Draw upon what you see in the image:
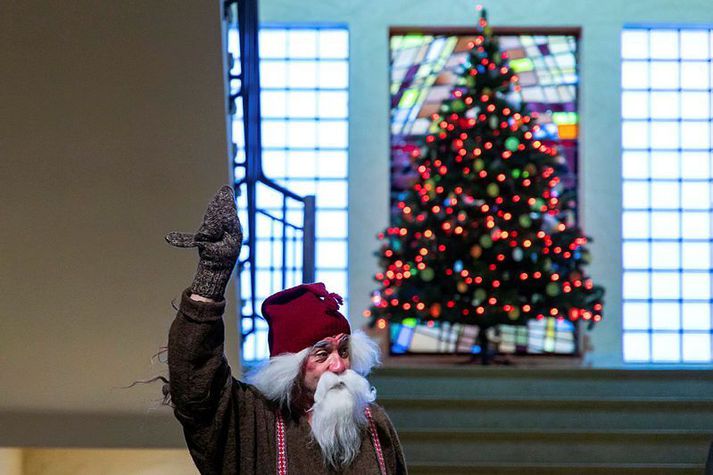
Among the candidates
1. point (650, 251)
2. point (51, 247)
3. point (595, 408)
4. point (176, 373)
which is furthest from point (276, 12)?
point (176, 373)

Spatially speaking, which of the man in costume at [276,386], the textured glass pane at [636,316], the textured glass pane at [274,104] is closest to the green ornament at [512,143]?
the textured glass pane at [636,316]

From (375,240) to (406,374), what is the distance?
2.33 m

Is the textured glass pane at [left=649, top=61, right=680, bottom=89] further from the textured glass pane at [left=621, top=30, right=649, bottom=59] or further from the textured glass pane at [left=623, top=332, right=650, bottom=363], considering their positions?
the textured glass pane at [left=623, top=332, right=650, bottom=363]

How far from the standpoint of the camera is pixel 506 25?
9.30 m

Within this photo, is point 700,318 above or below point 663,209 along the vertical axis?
below

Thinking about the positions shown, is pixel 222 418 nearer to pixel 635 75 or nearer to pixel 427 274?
pixel 427 274

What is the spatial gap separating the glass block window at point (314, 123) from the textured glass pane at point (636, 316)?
7.22 ft

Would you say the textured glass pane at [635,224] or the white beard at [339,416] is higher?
the textured glass pane at [635,224]

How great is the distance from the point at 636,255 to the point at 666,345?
0.75m

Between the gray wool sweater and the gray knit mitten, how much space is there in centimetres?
4

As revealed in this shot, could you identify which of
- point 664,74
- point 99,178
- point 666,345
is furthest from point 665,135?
point 99,178

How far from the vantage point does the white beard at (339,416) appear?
2.70 metres

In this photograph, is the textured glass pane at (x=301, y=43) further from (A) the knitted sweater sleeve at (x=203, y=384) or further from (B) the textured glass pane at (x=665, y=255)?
(A) the knitted sweater sleeve at (x=203, y=384)

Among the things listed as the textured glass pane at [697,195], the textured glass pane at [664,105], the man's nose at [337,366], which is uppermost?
the textured glass pane at [664,105]
